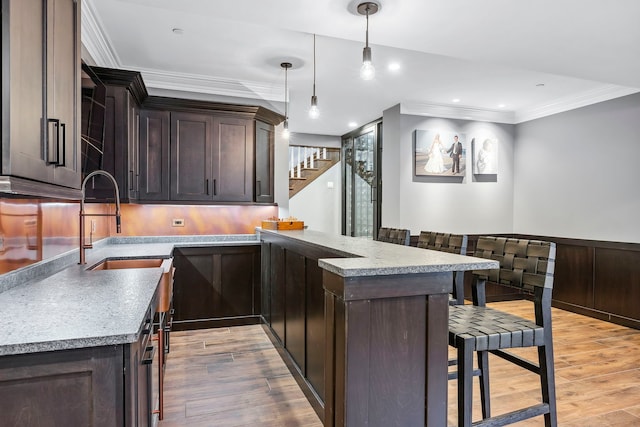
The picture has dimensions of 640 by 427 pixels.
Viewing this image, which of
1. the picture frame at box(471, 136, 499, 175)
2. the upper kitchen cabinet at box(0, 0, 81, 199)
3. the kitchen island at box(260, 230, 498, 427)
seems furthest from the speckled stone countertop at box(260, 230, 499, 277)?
the picture frame at box(471, 136, 499, 175)

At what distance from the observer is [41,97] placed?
1369 millimetres

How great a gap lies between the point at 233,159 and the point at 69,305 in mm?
3119

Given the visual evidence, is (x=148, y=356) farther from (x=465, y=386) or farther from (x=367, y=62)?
(x=367, y=62)

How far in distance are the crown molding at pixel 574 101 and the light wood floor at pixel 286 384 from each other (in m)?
2.74

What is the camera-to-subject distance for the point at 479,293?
2.26 meters

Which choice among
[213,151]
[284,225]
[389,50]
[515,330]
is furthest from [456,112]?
[515,330]

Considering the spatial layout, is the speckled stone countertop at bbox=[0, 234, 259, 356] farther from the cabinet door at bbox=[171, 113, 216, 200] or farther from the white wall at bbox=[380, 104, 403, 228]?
the white wall at bbox=[380, 104, 403, 228]

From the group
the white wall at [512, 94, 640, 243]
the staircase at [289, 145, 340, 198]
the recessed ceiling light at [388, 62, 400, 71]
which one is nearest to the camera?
the recessed ceiling light at [388, 62, 400, 71]

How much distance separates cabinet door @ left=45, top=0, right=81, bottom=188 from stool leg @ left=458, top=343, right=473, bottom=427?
1.86 meters

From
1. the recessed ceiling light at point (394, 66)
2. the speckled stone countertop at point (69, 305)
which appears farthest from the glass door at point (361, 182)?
the speckled stone countertop at point (69, 305)

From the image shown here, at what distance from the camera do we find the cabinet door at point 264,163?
4.50 metres

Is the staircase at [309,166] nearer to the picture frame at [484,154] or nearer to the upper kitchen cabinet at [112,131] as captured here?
the picture frame at [484,154]

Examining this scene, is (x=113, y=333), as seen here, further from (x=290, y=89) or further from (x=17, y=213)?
(x=290, y=89)

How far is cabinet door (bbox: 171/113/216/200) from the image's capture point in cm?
415
